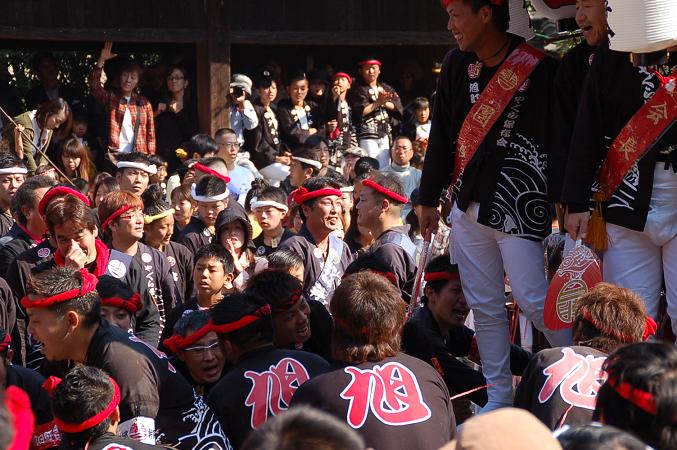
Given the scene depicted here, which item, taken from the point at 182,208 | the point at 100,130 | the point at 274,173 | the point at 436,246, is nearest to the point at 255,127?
the point at 274,173

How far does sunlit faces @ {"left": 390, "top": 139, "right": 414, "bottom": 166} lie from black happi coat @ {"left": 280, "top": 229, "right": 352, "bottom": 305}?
3.79 meters

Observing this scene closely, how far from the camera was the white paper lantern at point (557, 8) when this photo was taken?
509 centimetres

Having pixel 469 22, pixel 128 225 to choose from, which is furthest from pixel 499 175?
pixel 128 225

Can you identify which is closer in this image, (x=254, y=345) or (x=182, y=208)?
(x=254, y=345)

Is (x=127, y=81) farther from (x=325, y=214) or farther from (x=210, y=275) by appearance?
(x=210, y=275)

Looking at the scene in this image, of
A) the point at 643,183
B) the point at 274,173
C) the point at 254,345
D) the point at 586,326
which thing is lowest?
the point at 274,173

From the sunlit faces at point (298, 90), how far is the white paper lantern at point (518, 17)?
6832 mm

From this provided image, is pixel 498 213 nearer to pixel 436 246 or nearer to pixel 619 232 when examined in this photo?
pixel 619 232

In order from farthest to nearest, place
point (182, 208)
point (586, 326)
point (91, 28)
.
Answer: point (91, 28) → point (182, 208) → point (586, 326)

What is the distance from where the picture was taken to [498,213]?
4.98m

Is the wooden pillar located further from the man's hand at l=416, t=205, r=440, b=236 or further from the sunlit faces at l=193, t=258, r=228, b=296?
the man's hand at l=416, t=205, r=440, b=236

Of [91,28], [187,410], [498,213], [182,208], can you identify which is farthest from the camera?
[91,28]

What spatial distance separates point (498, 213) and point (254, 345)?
48.8 inches

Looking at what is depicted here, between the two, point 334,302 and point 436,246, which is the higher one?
point 334,302
